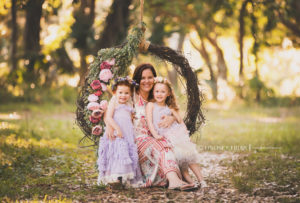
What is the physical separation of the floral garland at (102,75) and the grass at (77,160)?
450mm

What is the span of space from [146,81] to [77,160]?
6.39 feet

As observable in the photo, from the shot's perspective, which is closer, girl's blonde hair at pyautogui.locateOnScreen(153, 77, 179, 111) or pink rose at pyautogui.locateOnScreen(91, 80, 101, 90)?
pink rose at pyautogui.locateOnScreen(91, 80, 101, 90)

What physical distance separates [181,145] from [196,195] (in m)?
0.68

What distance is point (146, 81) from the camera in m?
4.95

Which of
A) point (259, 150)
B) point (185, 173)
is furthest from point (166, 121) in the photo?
point (259, 150)

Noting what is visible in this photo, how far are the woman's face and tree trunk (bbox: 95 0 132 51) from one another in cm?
523

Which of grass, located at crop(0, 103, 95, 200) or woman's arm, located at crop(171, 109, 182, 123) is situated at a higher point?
woman's arm, located at crop(171, 109, 182, 123)

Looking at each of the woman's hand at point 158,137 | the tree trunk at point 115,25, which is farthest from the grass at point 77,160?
the tree trunk at point 115,25

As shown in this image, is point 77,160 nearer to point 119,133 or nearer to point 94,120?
point 94,120

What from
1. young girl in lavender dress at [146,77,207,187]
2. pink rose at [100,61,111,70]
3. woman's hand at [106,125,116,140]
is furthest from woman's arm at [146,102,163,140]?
pink rose at [100,61,111,70]

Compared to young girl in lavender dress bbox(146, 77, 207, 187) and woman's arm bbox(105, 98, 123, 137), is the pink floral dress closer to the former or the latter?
young girl in lavender dress bbox(146, 77, 207, 187)

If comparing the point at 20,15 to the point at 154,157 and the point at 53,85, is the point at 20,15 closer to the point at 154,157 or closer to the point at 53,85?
the point at 53,85

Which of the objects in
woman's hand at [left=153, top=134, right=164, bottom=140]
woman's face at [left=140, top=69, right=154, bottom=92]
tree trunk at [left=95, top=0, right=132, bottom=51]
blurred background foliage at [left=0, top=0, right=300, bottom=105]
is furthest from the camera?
tree trunk at [left=95, top=0, right=132, bottom=51]

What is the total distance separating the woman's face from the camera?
4.96m
